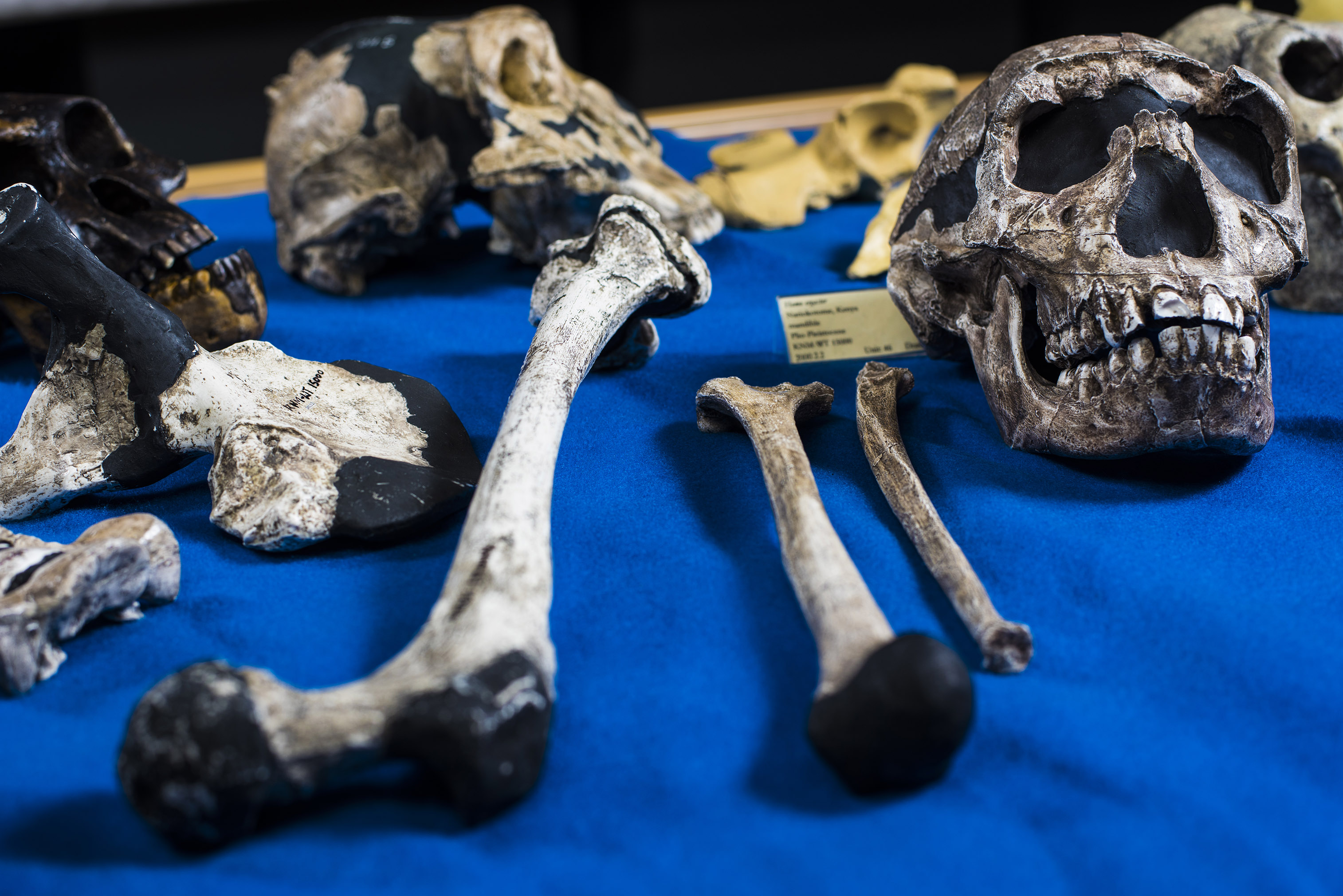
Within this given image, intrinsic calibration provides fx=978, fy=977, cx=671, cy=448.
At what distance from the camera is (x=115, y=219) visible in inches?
75.3

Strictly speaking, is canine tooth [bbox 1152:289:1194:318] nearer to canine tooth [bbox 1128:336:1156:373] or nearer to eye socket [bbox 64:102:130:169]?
canine tooth [bbox 1128:336:1156:373]

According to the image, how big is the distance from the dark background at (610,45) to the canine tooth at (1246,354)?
2702 millimetres

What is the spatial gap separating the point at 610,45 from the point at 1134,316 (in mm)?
3295

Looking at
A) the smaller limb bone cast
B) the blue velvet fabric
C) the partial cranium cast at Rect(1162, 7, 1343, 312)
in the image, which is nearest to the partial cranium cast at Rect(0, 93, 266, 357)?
the blue velvet fabric

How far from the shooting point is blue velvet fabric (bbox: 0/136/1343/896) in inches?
35.7

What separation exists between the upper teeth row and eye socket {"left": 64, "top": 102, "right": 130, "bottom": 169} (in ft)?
6.26

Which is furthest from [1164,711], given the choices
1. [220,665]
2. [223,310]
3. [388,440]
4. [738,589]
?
[223,310]

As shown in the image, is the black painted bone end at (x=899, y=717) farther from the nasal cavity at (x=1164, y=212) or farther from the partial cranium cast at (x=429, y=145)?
the partial cranium cast at (x=429, y=145)

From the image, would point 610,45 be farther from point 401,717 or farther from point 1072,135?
point 401,717

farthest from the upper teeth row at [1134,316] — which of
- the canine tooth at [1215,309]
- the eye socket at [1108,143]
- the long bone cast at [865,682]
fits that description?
the long bone cast at [865,682]

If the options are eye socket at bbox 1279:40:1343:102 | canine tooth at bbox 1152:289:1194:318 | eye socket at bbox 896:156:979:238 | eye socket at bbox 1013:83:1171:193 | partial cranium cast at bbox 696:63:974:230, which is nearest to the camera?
canine tooth at bbox 1152:289:1194:318

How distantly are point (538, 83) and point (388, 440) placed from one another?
1.22m

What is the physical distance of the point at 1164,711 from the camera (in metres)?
1.09

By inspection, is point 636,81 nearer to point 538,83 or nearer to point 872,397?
point 538,83
